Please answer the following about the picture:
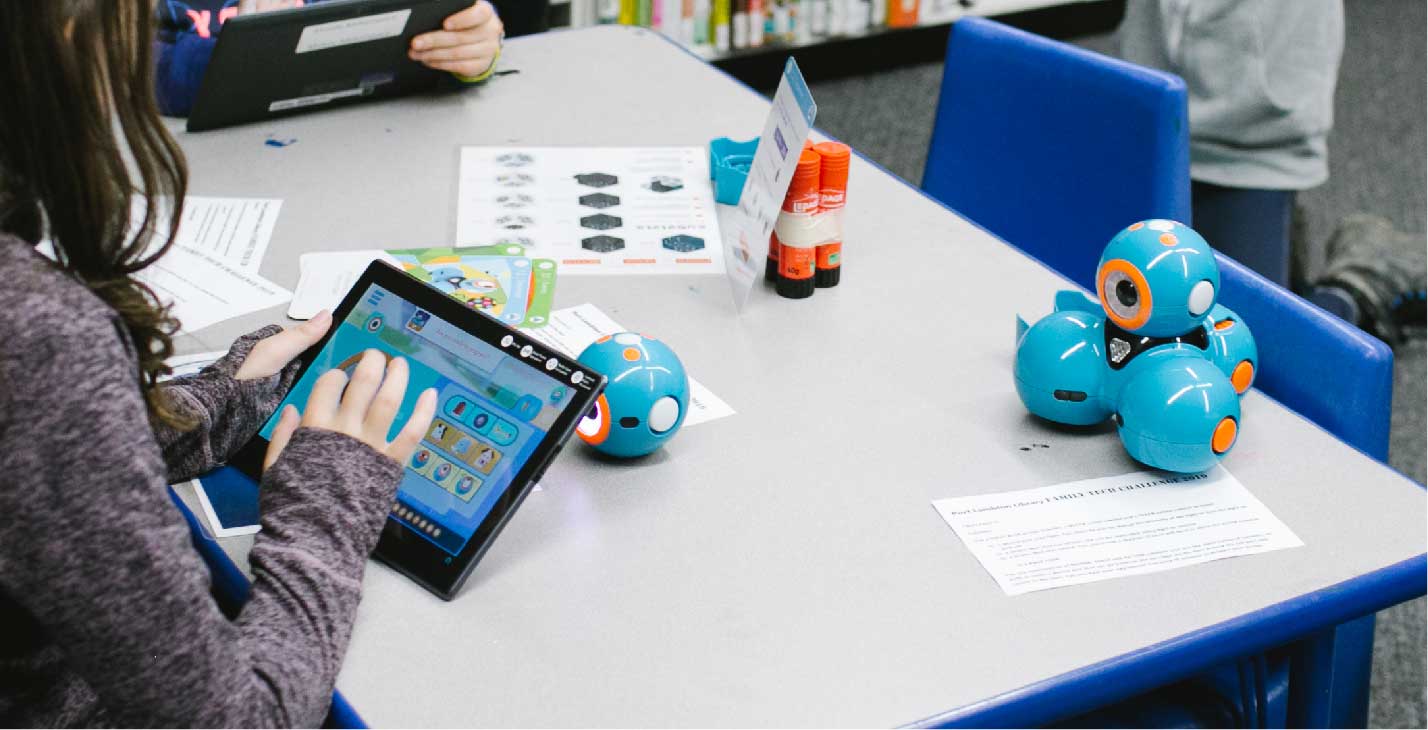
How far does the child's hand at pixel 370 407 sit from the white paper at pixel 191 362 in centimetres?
24

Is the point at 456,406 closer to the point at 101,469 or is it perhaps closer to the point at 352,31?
the point at 101,469

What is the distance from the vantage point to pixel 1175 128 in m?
1.62

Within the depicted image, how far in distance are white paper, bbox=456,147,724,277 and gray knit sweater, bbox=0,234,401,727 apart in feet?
2.11

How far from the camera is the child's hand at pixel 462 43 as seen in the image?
5.79 ft

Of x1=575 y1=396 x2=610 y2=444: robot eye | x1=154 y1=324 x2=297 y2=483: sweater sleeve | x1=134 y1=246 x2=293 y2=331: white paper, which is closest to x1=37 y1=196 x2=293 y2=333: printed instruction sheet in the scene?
x1=134 y1=246 x2=293 y2=331: white paper

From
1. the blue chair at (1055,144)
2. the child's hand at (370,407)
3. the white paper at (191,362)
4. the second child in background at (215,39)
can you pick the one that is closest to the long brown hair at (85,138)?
the child's hand at (370,407)

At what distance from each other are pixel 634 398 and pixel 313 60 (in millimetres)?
889

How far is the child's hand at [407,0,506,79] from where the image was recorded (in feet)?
5.79

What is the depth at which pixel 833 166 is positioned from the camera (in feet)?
4.27

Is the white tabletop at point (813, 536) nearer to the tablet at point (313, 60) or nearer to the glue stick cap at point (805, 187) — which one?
the glue stick cap at point (805, 187)

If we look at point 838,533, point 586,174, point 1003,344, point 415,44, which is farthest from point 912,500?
point 415,44

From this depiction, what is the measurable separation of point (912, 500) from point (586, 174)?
0.73m

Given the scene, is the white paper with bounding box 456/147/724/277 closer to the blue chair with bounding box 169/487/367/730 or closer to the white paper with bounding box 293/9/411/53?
the white paper with bounding box 293/9/411/53

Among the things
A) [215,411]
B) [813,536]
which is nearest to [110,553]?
[215,411]
